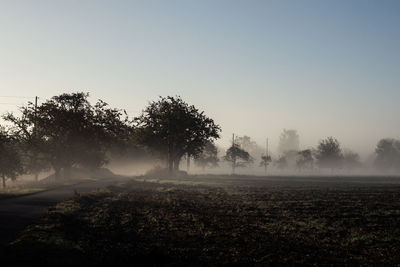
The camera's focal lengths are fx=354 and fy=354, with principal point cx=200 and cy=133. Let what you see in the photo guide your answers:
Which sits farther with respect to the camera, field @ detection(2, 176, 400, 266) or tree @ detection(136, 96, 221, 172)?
tree @ detection(136, 96, 221, 172)

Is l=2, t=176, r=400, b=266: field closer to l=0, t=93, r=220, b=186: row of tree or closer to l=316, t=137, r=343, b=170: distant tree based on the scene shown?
l=0, t=93, r=220, b=186: row of tree

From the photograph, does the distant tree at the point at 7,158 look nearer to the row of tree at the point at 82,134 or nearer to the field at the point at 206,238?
the row of tree at the point at 82,134

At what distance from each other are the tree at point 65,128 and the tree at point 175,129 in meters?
13.9

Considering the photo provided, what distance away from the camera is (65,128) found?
71.4 m

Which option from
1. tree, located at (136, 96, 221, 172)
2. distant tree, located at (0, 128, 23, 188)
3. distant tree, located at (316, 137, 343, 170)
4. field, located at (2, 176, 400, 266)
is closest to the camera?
field, located at (2, 176, 400, 266)

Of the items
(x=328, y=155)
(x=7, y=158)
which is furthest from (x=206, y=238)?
(x=328, y=155)

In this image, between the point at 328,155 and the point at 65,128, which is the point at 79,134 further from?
the point at 328,155

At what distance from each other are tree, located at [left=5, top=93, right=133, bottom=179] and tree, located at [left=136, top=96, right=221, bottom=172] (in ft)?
45.5

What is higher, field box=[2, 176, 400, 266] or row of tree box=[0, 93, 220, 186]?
row of tree box=[0, 93, 220, 186]

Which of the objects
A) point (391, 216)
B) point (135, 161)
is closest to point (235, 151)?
point (135, 161)

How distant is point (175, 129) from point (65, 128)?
2704 centimetres

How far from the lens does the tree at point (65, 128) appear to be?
2749 inches

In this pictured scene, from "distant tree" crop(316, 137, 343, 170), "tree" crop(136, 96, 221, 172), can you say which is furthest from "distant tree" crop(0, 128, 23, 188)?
"distant tree" crop(316, 137, 343, 170)

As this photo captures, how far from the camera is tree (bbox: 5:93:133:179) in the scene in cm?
6981
